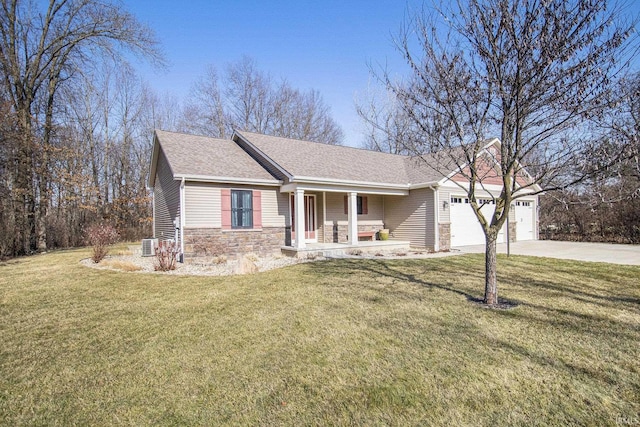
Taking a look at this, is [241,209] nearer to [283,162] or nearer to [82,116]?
[283,162]

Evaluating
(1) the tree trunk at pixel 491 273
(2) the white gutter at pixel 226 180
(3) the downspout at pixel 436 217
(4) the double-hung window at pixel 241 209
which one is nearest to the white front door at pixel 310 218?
(2) the white gutter at pixel 226 180

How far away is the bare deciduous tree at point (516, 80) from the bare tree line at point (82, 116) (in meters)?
16.0

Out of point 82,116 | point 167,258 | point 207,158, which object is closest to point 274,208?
point 207,158

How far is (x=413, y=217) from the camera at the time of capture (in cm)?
1426

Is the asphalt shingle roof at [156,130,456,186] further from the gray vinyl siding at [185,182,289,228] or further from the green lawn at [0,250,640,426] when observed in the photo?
the green lawn at [0,250,640,426]

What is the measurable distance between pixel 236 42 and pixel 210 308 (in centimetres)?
1434

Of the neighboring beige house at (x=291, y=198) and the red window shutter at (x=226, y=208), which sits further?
the red window shutter at (x=226, y=208)

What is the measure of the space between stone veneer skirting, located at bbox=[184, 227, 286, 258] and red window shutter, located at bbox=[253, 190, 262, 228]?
0.91 ft

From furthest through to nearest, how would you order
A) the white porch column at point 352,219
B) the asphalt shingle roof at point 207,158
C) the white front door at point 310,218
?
the white front door at point 310,218 → the white porch column at point 352,219 → the asphalt shingle roof at point 207,158

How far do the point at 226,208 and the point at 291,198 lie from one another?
2783mm

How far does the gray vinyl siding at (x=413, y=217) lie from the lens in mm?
13547

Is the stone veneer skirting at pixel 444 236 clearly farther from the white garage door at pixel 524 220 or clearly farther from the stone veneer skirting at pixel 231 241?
the stone veneer skirting at pixel 231 241

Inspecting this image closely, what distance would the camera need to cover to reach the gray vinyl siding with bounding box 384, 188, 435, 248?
13.5m

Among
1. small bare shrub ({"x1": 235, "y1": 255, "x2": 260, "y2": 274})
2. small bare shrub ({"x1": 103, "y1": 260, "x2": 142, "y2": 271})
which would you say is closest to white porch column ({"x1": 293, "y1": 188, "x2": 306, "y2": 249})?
small bare shrub ({"x1": 235, "y1": 255, "x2": 260, "y2": 274})
